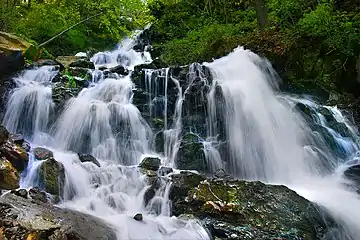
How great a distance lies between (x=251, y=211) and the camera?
17.0 feet

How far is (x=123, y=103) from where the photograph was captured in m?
9.12

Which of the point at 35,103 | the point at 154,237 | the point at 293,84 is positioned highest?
the point at 293,84

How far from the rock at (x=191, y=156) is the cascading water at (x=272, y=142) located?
0.65 meters

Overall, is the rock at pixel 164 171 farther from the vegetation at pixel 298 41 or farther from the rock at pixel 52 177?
the vegetation at pixel 298 41

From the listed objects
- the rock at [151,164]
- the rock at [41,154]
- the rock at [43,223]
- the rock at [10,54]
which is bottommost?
the rock at [43,223]

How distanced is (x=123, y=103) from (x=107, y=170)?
2862 mm

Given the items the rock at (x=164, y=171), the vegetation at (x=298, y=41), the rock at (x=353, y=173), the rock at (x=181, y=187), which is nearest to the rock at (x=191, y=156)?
the rock at (x=164, y=171)

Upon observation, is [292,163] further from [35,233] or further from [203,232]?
[35,233]

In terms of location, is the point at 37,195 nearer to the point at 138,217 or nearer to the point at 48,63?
the point at 138,217

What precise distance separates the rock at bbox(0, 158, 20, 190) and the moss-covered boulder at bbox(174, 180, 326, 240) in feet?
8.23

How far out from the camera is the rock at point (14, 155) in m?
5.94

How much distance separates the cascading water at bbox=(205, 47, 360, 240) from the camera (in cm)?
652

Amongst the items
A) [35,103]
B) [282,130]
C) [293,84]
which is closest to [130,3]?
[35,103]

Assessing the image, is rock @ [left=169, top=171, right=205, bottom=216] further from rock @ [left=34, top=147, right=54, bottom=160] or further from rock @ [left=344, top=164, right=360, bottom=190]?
rock @ [left=344, top=164, right=360, bottom=190]
